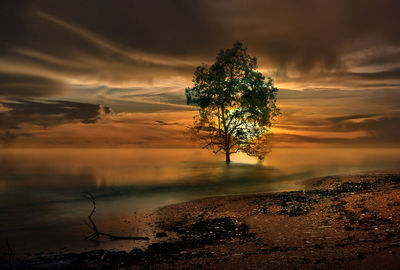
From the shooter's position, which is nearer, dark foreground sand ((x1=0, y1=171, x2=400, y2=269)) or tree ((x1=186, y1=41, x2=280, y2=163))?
dark foreground sand ((x1=0, y1=171, x2=400, y2=269))

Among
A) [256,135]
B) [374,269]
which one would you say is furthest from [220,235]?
[256,135]

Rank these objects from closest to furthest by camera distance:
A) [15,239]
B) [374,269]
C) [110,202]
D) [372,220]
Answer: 1. [374,269]
2. [372,220]
3. [15,239]
4. [110,202]

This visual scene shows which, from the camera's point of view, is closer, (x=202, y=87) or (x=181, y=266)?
(x=181, y=266)

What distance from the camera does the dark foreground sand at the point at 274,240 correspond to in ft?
32.8

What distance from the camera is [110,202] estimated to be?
29984 mm

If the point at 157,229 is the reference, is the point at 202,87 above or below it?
above

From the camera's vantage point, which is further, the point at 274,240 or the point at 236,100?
the point at 236,100

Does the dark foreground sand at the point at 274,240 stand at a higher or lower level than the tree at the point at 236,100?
lower

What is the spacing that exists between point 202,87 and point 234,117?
7395 mm

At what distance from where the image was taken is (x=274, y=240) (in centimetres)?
1286

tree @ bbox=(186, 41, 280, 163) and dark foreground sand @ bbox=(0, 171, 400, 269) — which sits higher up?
tree @ bbox=(186, 41, 280, 163)

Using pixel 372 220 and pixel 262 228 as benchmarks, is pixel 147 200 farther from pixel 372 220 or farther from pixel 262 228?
pixel 372 220

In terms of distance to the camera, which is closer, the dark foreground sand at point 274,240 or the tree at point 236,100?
the dark foreground sand at point 274,240

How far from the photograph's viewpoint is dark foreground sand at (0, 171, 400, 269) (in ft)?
32.8
